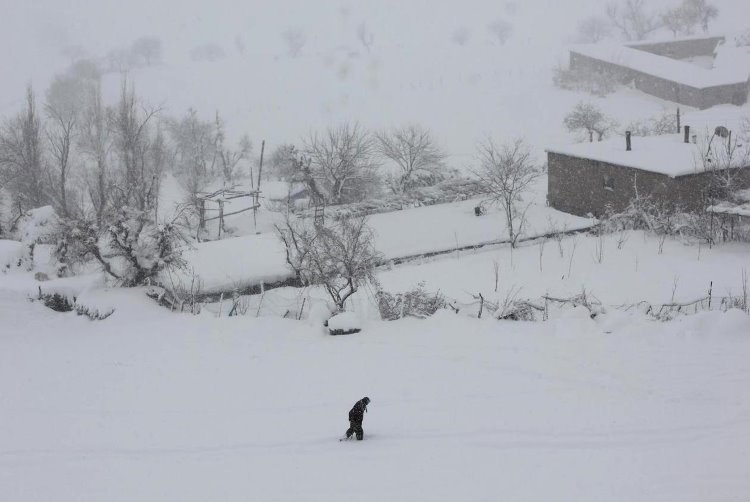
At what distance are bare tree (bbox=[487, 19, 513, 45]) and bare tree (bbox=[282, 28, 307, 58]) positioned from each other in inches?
1081

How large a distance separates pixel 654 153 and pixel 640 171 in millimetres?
1868

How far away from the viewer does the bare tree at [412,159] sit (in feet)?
130

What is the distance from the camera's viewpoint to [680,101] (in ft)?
165

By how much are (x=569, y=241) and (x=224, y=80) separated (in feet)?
198

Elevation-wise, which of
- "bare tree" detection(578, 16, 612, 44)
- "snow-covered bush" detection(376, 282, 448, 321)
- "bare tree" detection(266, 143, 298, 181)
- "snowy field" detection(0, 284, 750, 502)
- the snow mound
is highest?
"bare tree" detection(578, 16, 612, 44)

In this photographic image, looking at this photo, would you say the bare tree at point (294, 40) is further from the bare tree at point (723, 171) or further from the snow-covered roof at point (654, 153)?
the bare tree at point (723, 171)

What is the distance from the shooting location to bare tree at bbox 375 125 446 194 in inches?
1563

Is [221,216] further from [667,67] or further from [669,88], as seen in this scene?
[667,67]

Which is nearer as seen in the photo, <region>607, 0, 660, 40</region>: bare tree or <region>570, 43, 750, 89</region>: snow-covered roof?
<region>570, 43, 750, 89</region>: snow-covered roof

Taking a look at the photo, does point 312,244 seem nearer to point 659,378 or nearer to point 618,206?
point 659,378

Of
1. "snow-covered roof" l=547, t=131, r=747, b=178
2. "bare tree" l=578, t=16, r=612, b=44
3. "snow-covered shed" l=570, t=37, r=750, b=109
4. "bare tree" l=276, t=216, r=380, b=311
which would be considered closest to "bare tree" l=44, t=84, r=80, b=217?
"bare tree" l=276, t=216, r=380, b=311

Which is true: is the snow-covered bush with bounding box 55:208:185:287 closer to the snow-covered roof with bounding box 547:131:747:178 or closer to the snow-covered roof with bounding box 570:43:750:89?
the snow-covered roof with bounding box 547:131:747:178

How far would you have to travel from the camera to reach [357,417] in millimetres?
9875

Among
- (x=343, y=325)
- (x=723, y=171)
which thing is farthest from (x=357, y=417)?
(x=723, y=171)
